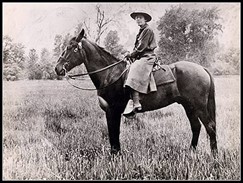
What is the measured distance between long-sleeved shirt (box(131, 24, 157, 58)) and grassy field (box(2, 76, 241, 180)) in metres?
0.76

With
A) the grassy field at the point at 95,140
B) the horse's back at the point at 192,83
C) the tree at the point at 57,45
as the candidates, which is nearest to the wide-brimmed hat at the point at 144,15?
the horse's back at the point at 192,83

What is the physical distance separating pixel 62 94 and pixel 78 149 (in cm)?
72

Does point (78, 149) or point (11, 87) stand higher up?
point (11, 87)

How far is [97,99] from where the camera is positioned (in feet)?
15.2

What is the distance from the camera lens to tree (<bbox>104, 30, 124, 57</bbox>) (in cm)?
470

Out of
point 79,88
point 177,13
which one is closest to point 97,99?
point 79,88

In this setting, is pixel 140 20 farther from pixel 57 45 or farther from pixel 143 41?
pixel 57 45

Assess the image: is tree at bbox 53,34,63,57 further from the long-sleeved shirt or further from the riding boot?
the riding boot

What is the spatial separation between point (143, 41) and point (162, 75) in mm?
456

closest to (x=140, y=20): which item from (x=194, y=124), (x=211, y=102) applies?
(x=211, y=102)

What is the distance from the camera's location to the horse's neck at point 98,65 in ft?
14.6

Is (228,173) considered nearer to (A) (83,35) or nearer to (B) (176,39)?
(B) (176,39)

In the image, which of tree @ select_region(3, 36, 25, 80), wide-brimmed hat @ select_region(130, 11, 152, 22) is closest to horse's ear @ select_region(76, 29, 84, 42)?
wide-brimmed hat @ select_region(130, 11, 152, 22)

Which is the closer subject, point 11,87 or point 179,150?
point 179,150
